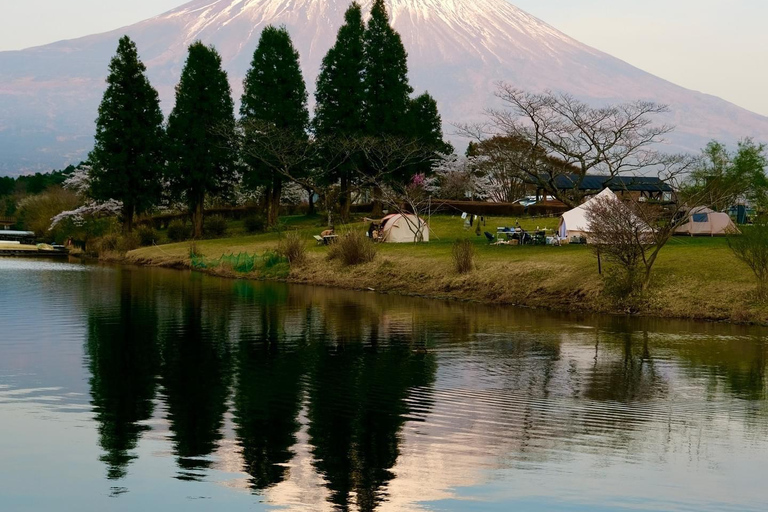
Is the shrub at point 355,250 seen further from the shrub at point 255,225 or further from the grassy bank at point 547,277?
the shrub at point 255,225

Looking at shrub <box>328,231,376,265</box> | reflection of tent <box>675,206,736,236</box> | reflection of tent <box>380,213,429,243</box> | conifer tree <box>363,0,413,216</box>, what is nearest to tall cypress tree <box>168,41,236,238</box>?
conifer tree <box>363,0,413,216</box>

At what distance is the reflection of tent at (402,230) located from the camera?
2552 inches

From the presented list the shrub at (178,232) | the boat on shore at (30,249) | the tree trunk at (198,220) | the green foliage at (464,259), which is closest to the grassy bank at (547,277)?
the green foliage at (464,259)

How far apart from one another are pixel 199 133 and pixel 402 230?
22760mm

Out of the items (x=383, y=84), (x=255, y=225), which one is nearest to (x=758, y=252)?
(x=383, y=84)

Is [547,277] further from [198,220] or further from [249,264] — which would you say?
[198,220]

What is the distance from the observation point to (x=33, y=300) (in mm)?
40469

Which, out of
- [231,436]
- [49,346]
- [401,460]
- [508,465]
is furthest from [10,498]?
[49,346]

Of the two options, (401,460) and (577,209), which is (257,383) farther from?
(577,209)

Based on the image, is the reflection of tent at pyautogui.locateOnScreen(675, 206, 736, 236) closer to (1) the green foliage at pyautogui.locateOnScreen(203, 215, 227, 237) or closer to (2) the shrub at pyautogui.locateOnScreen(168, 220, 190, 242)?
(1) the green foliage at pyautogui.locateOnScreen(203, 215, 227, 237)

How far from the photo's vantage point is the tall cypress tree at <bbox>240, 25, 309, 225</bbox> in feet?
272

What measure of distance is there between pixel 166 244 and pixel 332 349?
51.8 metres

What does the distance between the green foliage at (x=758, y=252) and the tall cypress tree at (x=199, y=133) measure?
49215mm

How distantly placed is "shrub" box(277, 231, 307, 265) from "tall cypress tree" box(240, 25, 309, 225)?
2382 centimetres
